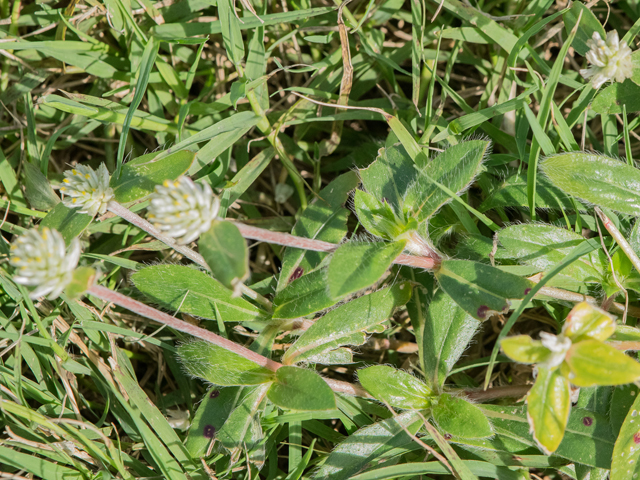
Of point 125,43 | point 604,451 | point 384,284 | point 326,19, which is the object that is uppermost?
point 326,19

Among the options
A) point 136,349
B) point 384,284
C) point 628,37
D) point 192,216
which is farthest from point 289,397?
point 628,37

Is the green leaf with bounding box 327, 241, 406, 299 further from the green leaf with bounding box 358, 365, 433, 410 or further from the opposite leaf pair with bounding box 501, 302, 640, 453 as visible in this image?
the green leaf with bounding box 358, 365, 433, 410

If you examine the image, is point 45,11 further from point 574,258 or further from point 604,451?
point 604,451

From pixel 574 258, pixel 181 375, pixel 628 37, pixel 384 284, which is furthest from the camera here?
pixel 181 375

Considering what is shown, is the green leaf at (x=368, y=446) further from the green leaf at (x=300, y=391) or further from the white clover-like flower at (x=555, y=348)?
the white clover-like flower at (x=555, y=348)

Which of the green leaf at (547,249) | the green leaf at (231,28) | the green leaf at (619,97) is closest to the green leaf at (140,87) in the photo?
the green leaf at (231,28)
